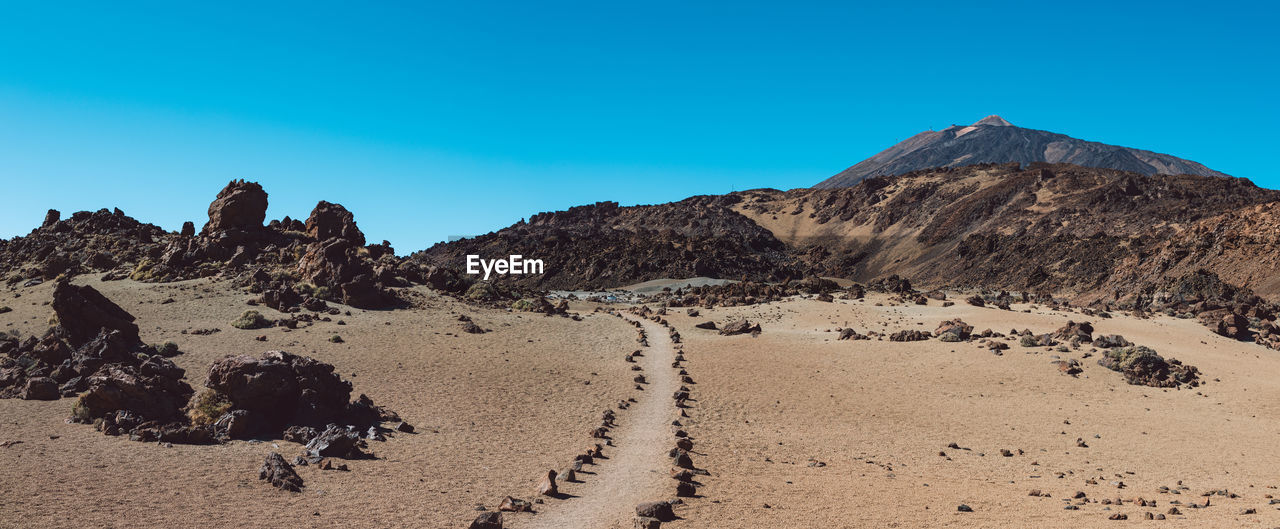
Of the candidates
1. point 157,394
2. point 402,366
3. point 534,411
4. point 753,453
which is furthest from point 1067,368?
point 157,394

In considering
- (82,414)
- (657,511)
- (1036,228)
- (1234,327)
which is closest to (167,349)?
(82,414)

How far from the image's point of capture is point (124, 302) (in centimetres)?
3691

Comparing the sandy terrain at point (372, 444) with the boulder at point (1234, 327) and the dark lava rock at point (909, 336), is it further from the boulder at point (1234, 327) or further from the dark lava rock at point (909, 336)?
the boulder at point (1234, 327)

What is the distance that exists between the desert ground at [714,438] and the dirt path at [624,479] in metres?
0.07

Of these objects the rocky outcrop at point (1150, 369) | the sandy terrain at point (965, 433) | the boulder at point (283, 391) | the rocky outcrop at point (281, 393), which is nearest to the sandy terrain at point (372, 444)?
the rocky outcrop at point (281, 393)

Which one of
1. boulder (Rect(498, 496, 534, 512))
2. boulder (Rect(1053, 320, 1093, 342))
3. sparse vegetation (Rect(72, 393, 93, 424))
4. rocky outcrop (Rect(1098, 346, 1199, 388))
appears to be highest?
boulder (Rect(1053, 320, 1093, 342))

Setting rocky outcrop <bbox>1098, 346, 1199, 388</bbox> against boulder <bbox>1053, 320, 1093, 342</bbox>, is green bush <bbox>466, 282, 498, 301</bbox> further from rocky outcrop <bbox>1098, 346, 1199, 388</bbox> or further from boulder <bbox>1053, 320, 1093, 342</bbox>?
rocky outcrop <bbox>1098, 346, 1199, 388</bbox>

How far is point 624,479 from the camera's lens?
15484mm

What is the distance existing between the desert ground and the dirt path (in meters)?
0.07

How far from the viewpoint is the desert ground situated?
505 inches

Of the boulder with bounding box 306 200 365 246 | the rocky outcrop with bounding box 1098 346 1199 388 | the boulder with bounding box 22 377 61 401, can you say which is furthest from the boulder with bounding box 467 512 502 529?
the boulder with bounding box 306 200 365 246

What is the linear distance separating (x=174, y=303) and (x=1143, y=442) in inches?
1590

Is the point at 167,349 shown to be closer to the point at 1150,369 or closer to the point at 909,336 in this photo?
the point at 909,336

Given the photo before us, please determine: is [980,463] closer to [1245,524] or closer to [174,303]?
[1245,524]
